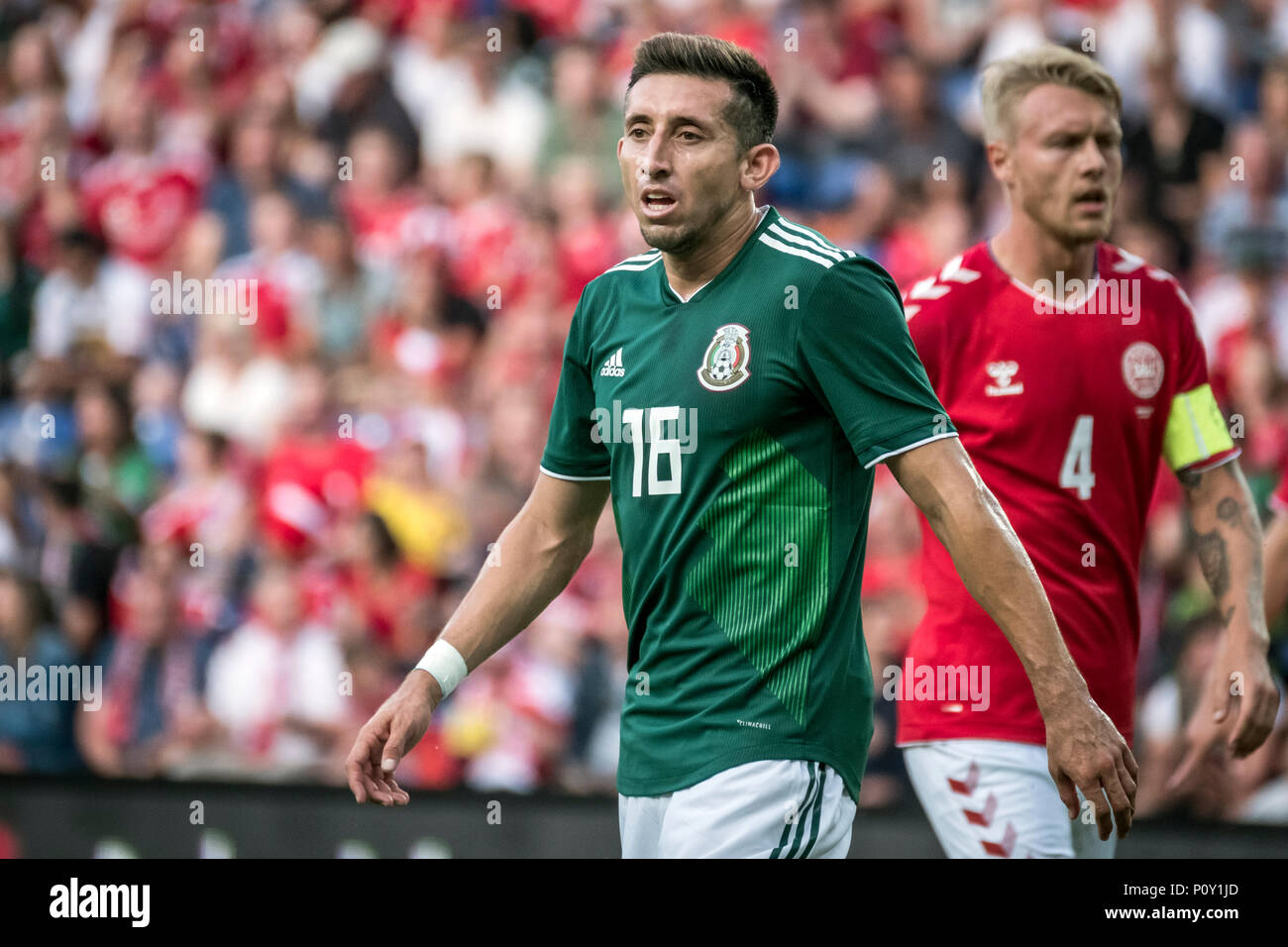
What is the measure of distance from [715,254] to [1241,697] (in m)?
2.01

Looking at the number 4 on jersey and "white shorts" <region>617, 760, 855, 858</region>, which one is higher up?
the number 4 on jersey

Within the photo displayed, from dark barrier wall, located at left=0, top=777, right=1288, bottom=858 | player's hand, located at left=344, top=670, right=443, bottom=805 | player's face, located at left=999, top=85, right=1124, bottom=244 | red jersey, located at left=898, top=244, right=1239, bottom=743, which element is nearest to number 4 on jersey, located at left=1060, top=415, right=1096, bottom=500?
red jersey, located at left=898, top=244, right=1239, bottom=743

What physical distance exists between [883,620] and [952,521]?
13.1ft

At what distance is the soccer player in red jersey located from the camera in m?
4.53

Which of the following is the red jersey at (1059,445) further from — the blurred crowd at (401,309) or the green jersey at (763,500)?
the blurred crowd at (401,309)

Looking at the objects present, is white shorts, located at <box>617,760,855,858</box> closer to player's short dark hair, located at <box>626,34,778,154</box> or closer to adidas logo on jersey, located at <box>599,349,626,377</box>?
adidas logo on jersey, located at <box>599,349,626,377</box>

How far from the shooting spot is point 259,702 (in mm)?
8422

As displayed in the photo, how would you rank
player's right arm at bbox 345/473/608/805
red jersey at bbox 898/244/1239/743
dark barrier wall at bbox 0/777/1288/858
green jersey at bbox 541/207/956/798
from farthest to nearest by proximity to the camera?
dark barrier wall at bbox 0/777/1288/858
red jersey at bbox 898/244/1239/743
player's right arm at bbox 345/473/608/805
green jersey at bbox 541/207/956/798

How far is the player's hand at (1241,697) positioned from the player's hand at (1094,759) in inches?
53.8

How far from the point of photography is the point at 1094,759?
3242 mm

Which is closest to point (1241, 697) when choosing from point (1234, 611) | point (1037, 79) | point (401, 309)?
point (1234, 611)

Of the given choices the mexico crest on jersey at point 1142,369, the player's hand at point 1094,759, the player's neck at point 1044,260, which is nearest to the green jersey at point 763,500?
the player's hand at point 1094,759

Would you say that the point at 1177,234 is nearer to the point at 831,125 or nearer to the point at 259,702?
the point at 831,125

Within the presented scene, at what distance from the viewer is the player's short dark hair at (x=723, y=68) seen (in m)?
3.81
